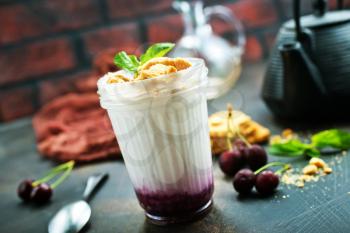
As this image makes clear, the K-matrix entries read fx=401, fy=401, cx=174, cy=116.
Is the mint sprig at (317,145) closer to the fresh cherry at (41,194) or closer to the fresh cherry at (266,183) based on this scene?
the fresh cherry at (266,183)

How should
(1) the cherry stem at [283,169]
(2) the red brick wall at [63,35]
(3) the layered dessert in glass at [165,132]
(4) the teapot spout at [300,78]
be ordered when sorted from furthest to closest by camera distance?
(2) the red brick wall at [63,35] < (4) the teapot spout at [300,78] < (1) the cherry stem at [283,169] < (3) the layered dessert in glass at [165,132]

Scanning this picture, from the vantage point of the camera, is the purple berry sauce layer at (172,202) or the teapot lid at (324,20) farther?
the teapot lid at (324,20)

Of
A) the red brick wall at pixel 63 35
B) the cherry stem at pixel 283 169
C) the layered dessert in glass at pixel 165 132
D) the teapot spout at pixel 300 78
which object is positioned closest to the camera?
the layered dessert in glass at pixel 165 132

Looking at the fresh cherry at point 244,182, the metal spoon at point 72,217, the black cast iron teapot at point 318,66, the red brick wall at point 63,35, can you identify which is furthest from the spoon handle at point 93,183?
the red brick wall at point 63,35

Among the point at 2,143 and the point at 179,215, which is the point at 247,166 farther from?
the point at 2,143

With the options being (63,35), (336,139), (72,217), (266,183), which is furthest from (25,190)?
(63,35)

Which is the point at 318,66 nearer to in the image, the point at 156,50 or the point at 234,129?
the point at 234,129

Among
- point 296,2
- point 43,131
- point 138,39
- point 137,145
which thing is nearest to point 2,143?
point 43,131
